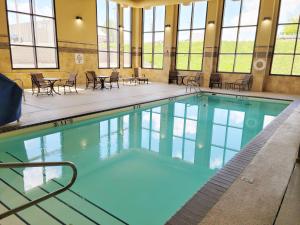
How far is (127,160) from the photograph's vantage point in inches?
150

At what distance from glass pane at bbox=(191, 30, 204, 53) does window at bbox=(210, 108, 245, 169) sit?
17.5ft

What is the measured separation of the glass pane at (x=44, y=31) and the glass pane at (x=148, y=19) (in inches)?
225

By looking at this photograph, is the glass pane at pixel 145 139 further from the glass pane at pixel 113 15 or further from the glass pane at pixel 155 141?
the glass pane at pixel 113 15

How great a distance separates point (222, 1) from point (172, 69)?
13.6 ft

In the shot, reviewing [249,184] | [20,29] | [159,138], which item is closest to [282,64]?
[159,138]

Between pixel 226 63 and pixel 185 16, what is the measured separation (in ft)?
11.1

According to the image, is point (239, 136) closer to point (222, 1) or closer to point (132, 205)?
point (132, 205)

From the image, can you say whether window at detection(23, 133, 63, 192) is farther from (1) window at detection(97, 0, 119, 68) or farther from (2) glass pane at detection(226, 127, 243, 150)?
(1) window at detection(97, 0, 119, 68)

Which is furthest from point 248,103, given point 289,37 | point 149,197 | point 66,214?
point 66,214

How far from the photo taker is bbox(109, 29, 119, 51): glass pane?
12367 millimetres

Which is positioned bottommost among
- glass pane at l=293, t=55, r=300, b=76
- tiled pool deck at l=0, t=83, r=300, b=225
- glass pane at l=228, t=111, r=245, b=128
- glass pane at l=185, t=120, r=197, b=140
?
glass pane at l=185, t=120, r=197, b=140

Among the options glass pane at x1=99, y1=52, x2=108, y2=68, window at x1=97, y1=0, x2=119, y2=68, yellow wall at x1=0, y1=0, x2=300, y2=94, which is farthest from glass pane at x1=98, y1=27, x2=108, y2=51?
yellow wall at x1=0, y1=0, x2=300, y2=94

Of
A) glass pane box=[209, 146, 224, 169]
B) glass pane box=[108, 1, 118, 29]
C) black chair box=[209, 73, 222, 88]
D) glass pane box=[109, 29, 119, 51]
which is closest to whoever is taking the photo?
glass pane box=[209, 146, 224, 169]

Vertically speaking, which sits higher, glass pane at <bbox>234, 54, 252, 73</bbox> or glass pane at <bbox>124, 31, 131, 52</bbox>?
glass pane at <bbox>124, 31, 131, 52</bbox>
